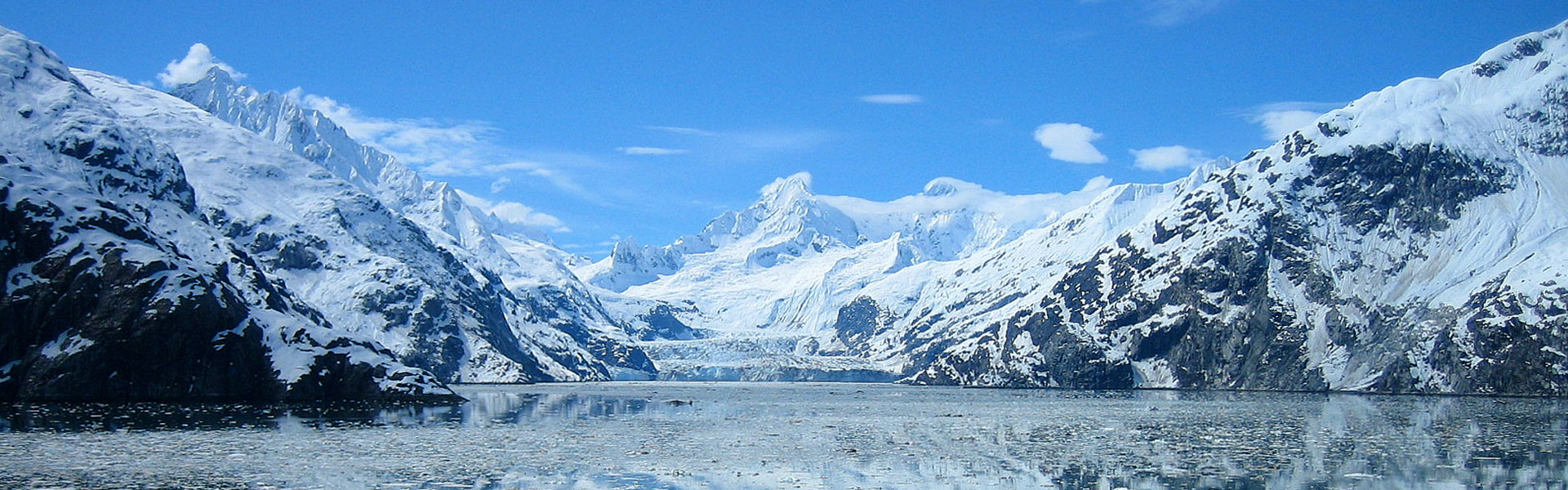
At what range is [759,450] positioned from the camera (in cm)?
8625

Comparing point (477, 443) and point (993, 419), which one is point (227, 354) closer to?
point (477, 443)

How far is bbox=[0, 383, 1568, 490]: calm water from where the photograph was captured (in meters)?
64.1

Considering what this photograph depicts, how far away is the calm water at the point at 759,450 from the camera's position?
64125 millimetres

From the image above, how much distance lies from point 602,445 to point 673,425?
30303mm

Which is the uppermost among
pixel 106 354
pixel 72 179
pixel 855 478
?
pixel 72 179

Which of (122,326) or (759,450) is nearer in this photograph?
(759,450)

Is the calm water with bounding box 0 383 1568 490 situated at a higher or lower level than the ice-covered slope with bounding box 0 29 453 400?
lower

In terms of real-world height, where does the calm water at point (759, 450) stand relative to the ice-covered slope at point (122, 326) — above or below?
below

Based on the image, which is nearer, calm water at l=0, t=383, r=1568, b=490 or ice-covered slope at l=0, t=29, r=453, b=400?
calm water at l=0, t=383, r=1568, b=490

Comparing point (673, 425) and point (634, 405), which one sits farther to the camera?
point (634, 405)

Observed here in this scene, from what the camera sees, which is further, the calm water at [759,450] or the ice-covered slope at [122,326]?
the ice-covered slope at [122,326]

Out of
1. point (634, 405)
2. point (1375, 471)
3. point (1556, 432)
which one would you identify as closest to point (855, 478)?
point (1375, 471)

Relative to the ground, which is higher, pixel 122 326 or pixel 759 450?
pixel 122 326

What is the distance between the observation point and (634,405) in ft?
601
